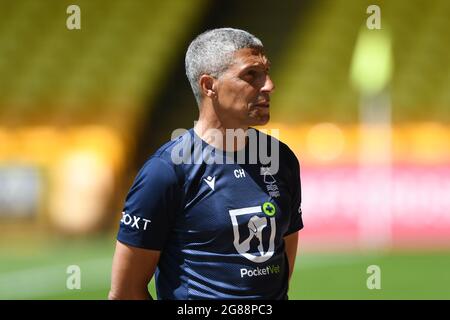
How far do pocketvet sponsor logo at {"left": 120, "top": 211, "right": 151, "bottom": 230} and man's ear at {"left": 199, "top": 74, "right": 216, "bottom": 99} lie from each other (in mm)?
634

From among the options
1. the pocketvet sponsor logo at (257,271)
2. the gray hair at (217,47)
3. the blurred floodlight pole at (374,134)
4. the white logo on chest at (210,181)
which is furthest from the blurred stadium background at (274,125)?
the gray hair at (217,47)

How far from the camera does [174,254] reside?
12.7 ft

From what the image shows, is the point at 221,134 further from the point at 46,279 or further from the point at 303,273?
the point at 303,273

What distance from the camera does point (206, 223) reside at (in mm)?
3789

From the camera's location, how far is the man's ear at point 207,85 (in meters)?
3.87

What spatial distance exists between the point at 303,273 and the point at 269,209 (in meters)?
8.73

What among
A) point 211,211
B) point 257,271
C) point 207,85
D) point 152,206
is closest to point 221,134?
point 207,85

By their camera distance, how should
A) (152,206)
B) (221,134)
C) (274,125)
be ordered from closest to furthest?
(152,206), (221,134), (274,125)

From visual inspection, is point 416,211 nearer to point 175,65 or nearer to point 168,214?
point 175,65

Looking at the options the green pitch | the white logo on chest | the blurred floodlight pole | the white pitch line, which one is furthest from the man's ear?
the blurred floodlight pole

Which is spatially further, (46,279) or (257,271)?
(46,279)

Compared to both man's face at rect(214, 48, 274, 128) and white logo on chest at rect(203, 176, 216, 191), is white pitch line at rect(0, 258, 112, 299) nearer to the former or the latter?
white logo on chest at rect(203, 176, 216, 191)

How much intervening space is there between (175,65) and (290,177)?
1577cm

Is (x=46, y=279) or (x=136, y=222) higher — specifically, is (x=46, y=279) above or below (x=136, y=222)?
below
